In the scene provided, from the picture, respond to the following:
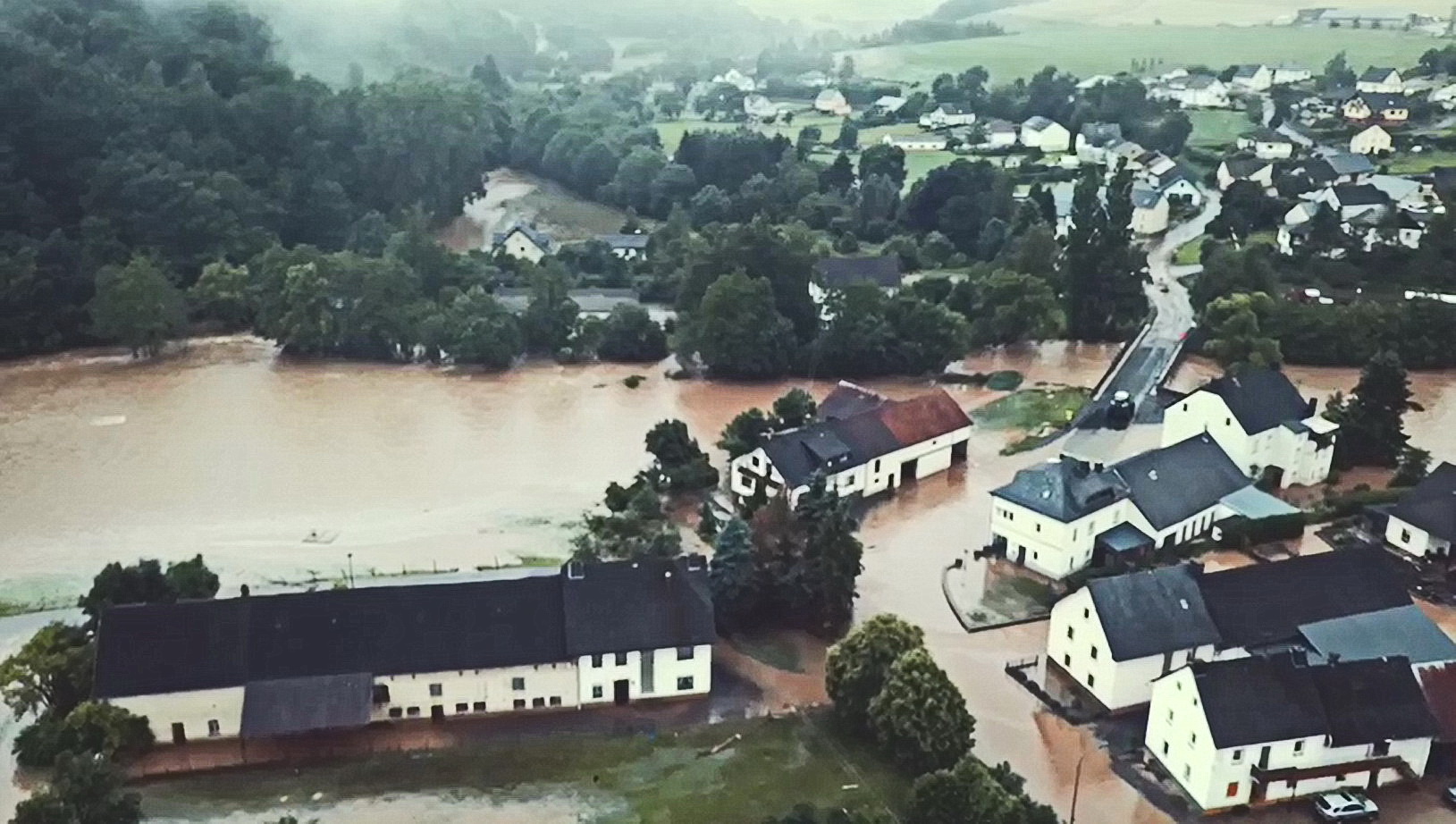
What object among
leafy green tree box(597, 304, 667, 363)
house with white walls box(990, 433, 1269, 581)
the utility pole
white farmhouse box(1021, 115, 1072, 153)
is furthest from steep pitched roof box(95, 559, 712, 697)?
white farmhouse box(1021, 115, 1072, 153)

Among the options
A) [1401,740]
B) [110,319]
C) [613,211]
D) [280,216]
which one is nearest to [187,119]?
[280,216]

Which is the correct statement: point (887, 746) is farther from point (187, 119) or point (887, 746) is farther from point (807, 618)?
point (187, 119)

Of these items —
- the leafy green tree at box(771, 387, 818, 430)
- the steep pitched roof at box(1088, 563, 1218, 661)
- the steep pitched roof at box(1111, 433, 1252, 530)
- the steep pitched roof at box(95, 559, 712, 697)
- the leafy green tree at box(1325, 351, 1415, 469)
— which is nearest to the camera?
the steep pitched roof at box(95, 559, 712, 697)

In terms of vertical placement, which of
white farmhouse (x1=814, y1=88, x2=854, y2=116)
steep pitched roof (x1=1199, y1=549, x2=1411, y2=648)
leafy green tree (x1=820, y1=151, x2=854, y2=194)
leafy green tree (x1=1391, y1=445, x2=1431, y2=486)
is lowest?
leafy green tree (x1=1391, y1=445, x2=1431, y2=486)

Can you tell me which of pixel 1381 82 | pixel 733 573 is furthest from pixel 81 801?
pixel 1381 82

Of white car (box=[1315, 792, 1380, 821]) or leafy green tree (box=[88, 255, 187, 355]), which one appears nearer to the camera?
white car (box=[1315, 792, 1380, 821])

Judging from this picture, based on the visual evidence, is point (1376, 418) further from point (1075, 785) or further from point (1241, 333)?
point (1075, 785)

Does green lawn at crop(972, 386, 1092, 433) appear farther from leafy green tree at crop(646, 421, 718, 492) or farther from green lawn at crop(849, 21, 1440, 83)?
green lawn at crop(849, 21, 1440, 83)
